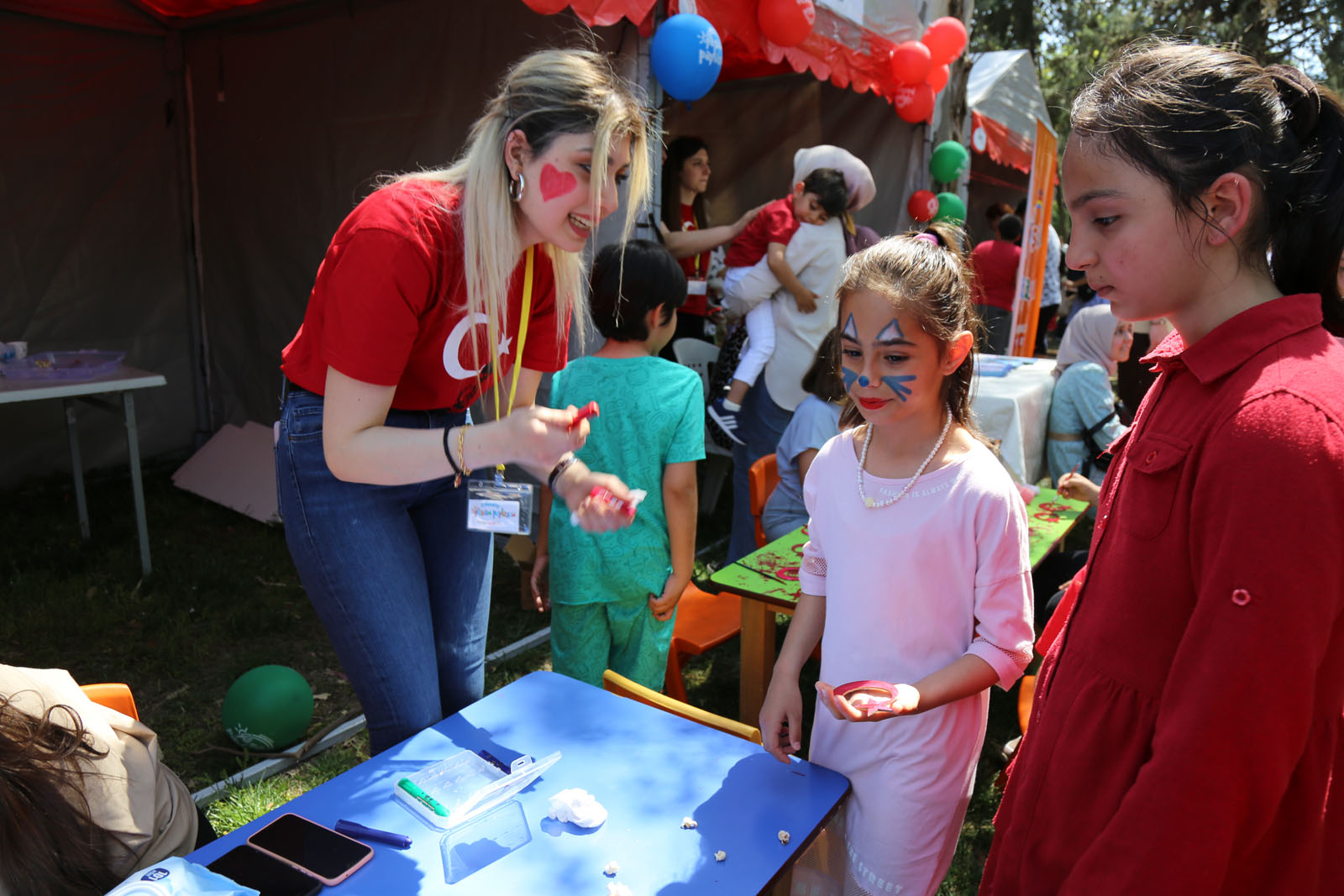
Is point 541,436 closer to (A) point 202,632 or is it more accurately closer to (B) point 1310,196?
(B) point 1310,196

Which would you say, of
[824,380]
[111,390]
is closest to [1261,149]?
[824,380]

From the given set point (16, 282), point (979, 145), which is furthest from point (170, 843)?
point (979, 145)

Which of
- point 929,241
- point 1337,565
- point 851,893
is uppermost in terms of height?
point 929,241

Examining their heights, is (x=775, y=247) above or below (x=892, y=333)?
above

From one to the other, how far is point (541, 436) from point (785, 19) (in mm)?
3423

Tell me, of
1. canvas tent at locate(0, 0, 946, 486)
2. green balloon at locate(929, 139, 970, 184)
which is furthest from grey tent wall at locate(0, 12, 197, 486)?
green balloon at locate(929, 139, 970, 184)

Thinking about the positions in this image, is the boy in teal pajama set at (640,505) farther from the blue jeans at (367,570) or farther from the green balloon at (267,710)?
the green balloon at (267,710)

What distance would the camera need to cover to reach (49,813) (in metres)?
1.14

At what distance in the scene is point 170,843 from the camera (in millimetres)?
1311

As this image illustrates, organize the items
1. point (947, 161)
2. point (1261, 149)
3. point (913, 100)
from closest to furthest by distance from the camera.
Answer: point (1261, 149) < point (913, 100) < point (947, 161)

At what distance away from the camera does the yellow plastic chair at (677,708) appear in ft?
5.23

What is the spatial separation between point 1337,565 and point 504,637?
3295 mm

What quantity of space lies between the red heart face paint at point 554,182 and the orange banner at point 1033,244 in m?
6.09

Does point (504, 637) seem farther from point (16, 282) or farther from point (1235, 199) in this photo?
point (16, 282)
